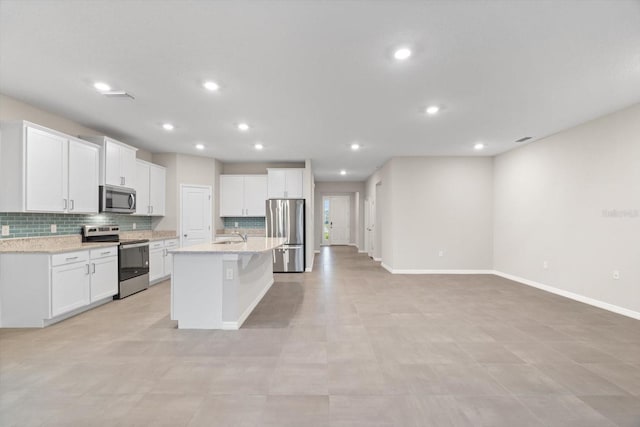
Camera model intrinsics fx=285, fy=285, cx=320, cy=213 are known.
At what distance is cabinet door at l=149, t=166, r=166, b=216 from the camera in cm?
574

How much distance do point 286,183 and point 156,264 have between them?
10.5 feet

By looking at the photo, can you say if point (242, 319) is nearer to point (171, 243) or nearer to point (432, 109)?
point (171, 243)

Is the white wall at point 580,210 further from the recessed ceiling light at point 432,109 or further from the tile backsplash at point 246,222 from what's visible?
the tile backsplash at point 246,222

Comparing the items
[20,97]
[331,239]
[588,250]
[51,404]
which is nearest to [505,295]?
[588,250]

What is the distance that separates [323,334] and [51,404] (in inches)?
86.6

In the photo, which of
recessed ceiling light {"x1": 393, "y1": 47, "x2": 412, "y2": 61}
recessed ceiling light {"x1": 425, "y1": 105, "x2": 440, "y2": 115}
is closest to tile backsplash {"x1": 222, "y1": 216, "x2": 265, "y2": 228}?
recessed ceiling light {"x1": 425, "y1": 105, "x2": 440, "y2": 115}

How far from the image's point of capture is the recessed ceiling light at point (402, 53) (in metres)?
2.35

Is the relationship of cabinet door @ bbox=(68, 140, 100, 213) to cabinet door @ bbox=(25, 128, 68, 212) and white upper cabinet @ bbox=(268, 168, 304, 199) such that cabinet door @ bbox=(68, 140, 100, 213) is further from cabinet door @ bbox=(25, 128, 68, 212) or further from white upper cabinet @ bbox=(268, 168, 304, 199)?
white upper cabinet @ bbox=(268, 168, 304, 199)

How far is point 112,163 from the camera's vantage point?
179 inches

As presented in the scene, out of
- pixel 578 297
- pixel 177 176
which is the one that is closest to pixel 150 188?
pixel 177 176

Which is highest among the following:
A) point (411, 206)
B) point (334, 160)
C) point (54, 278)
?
point (334, 160)

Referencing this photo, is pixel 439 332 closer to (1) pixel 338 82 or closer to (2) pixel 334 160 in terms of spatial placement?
(1) pixel 338 82

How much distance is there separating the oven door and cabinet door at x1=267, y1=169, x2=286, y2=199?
9.34 feet

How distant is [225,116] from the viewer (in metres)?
3.97
